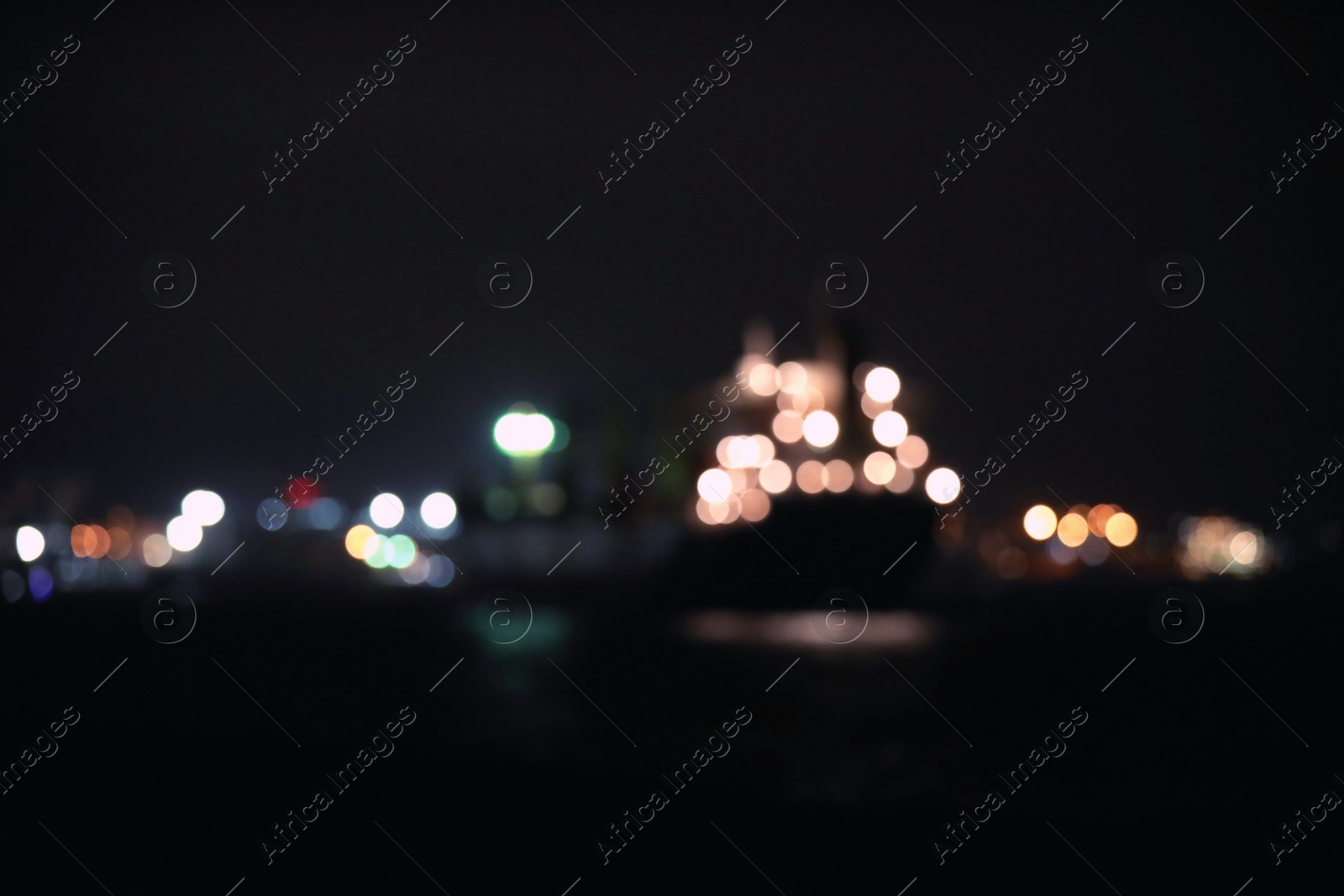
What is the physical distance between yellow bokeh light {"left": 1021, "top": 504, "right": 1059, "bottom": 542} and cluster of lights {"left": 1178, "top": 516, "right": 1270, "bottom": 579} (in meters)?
10.5

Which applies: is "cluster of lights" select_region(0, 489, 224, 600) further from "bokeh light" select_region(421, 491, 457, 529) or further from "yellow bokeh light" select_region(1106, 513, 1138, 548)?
"yellow bokeh light" select_region(1106, 513, 1138, 548)

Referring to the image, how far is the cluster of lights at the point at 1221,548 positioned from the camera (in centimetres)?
5209

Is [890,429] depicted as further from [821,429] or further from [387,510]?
[387,510]

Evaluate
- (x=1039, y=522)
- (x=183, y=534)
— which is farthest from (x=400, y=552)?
(x=1039, y=522)

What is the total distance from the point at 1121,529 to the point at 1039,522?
1356 cm

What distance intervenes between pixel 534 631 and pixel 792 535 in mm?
5583

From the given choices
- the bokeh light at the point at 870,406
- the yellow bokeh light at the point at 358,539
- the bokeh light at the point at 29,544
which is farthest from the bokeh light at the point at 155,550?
the bokeh light at the point at 870,406

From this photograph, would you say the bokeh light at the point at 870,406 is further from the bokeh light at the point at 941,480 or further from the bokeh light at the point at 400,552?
the bokeh light at the point at 400,552

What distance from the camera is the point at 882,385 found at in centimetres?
5222

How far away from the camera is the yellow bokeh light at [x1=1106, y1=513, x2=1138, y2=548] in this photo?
89812 millimetres

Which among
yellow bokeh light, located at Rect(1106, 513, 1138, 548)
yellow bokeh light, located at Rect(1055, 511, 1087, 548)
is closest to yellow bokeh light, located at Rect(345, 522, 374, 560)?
yellow bokeh light, located at Rect(1055, 511, 1087, 548)

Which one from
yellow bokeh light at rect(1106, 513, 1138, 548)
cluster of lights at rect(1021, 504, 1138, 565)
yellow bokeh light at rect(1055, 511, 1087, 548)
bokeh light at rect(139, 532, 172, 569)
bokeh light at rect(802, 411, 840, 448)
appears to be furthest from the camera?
yellow bokeh light at rect(1055, 511, 1087, 548)

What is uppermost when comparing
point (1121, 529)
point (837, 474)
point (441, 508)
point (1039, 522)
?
point (441, 508)

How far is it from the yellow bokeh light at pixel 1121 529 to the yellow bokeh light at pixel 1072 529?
90.2 inches
